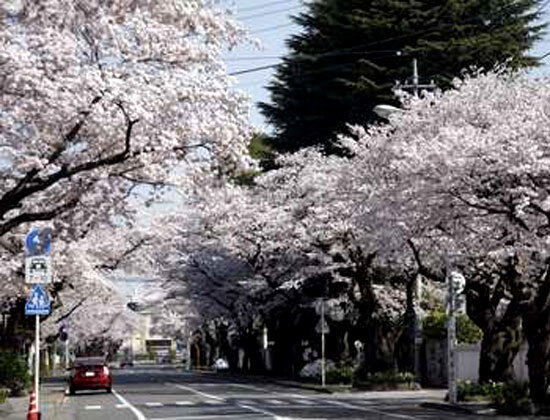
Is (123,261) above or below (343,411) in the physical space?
above

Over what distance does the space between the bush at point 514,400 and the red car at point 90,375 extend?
68.7 feet

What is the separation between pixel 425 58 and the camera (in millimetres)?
42875

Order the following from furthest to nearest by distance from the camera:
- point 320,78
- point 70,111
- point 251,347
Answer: point 251,347, point 320,78, point 70,111

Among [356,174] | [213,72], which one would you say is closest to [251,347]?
[356,174]

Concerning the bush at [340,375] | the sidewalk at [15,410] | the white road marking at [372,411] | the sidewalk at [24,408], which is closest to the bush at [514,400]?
the white road marking at [372,411]

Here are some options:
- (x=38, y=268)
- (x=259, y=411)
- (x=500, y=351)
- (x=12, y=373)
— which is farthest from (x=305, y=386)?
(x=38, y=268)

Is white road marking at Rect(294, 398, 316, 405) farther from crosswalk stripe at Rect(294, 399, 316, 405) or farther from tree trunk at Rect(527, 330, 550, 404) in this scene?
tree trunk at Rect(527, 330, 550, 404)

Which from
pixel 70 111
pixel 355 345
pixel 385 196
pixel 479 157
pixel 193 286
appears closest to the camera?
pixel 70 111

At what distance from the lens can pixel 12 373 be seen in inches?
1540

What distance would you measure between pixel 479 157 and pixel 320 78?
23.9 meters

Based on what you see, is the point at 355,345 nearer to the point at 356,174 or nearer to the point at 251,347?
the point at 251,347

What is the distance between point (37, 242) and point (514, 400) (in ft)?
39.5

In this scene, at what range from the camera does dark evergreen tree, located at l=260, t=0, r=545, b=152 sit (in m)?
42.7

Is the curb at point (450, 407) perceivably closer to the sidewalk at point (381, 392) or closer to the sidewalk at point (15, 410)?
the sidewalk at point (381, 392)
